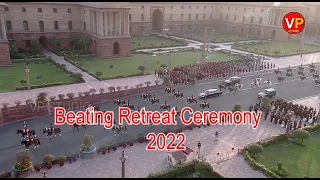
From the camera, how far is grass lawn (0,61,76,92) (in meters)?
42.9

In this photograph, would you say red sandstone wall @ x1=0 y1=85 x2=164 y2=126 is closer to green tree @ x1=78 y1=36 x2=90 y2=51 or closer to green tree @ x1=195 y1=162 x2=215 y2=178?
green tree @ x1=195 y1=162 x2=215 y2=178

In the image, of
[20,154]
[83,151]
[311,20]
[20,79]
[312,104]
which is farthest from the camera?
[311,20]

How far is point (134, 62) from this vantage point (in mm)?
57531

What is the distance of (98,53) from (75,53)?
189 inches

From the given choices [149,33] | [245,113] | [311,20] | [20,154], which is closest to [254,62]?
[245,113]

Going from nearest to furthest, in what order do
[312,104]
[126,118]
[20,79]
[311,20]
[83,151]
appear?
[83,151], [126,118], [312,104], [20,79], [311,20]

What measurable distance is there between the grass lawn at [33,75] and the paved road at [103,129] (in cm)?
1150

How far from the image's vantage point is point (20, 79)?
148 feet

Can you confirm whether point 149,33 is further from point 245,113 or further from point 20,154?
point 20,154

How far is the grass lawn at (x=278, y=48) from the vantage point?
69.1 metres

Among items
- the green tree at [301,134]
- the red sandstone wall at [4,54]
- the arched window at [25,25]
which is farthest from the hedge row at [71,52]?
the green tree at [301,134]

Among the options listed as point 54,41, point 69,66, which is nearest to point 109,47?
point 69,66

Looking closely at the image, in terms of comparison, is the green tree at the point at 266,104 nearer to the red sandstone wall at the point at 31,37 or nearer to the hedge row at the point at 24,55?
the hedge row at the point at 24,55

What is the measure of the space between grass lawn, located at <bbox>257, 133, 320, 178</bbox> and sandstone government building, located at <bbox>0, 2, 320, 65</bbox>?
39879 millimetres
